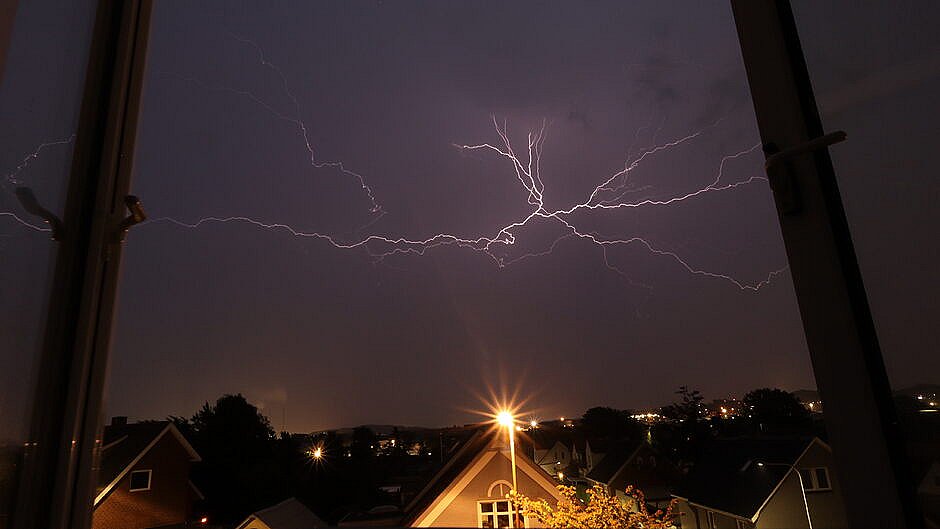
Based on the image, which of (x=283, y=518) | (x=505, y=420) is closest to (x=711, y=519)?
(x=505, y=420)

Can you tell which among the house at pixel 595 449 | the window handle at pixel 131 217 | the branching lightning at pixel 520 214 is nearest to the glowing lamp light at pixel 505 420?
the house at pixel 595 449

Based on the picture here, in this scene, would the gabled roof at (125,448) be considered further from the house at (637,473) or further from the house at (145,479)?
the house at (637,473)

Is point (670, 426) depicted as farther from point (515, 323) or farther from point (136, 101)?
point (136, 101)

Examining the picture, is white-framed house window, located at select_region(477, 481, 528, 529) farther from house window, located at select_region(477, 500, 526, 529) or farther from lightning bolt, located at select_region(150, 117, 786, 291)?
Result: lightning bolt, located at select_region(150, 117, 786, 291)

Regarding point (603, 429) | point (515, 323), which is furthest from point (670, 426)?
point (515, 323)

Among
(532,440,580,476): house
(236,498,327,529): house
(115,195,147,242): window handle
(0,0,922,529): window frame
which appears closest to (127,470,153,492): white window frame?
(236,498,327,529): house
